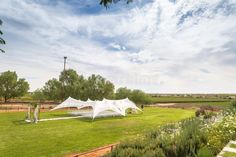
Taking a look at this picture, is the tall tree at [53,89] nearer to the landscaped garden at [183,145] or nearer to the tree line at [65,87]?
the tree line at [65,87]

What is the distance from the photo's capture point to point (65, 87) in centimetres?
6806

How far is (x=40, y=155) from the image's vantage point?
15805 mm

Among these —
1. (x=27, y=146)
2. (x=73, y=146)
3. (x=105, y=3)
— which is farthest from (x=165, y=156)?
(x=27, y=146)

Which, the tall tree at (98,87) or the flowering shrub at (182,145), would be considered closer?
the flowering shrub at (182,145)

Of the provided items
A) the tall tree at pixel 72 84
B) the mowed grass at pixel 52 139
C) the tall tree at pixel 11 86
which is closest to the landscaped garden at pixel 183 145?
the mowed grass at pixel 52 139

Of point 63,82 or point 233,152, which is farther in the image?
point 63,82

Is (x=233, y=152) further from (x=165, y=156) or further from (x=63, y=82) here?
(x=63, y=82)

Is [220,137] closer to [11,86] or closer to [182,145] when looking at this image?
[182,145]

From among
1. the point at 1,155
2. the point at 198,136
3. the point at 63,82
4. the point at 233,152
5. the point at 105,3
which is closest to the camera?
the point at 105,3

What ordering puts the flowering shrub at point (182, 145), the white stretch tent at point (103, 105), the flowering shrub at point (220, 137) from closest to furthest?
the flowering shrub at point (182, 145), the flowering shrub at point (220, 137), the white stretch tent at point (103, 105)

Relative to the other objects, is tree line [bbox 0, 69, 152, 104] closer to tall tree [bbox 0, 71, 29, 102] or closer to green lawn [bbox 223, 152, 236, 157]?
tall tree [bbox 0, 71, 29, 102]

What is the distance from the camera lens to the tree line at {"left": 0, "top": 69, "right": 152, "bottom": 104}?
2672 inches

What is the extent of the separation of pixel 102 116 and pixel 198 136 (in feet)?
85.4

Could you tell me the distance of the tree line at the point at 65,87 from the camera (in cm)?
6788
